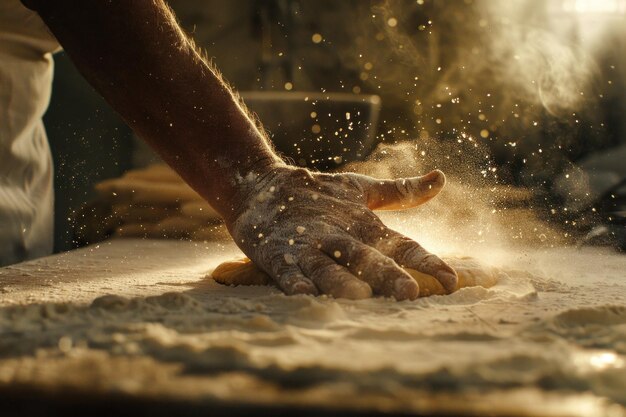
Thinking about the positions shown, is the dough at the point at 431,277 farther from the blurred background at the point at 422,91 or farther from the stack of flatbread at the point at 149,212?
the blurred background at the point at 422,91

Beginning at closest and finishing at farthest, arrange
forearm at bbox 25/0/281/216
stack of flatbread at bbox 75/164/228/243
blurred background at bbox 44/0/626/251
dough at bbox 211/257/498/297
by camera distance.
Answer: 1. dough at bbox 211/257/498/297
2. forearm at bbox 25/0/281/216
3. stack of flatbread at bbox 75/164/228/243
4. blurred background at bbox 44/0/626/251

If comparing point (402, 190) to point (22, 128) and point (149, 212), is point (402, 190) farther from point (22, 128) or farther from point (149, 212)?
point (149, 212)

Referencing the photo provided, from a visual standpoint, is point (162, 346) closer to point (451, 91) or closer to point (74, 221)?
point (74, 221)

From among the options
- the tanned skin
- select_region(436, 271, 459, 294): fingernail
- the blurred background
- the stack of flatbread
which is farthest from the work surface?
the blurred background

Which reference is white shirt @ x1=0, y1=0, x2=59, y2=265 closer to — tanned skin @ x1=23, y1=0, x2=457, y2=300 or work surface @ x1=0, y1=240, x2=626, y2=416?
tanned skin @ x1=23, y1=0, x2=457, y2=300

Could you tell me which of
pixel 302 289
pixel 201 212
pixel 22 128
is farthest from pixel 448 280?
pixel 201 212

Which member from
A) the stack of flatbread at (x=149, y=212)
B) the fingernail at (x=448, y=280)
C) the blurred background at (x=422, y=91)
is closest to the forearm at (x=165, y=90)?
the fingernail at (x=448, y=280)
